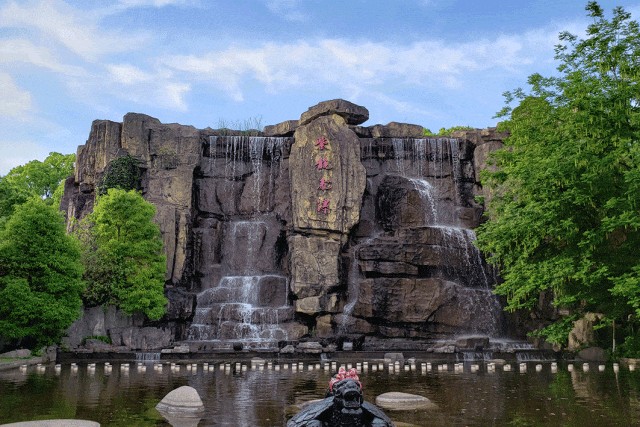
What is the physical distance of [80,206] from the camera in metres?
38.6

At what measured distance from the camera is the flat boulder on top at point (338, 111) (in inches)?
1548

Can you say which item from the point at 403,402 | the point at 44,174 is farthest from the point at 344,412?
the point at 44,174

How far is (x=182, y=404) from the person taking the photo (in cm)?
1248

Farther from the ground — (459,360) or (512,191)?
(512,191)

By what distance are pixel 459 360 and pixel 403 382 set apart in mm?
8895

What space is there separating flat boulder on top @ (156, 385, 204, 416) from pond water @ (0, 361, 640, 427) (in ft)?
1.28

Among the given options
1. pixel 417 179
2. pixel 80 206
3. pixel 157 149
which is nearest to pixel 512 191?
pixel 417 179

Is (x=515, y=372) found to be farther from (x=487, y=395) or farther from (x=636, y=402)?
(x=636, y=402)

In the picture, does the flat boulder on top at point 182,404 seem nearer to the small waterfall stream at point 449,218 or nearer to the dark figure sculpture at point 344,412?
the dark figure sculpture at point 344,412

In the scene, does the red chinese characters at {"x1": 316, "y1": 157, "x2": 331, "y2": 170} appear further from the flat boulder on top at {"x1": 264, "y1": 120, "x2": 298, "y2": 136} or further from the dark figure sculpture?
the dark figure sculpture

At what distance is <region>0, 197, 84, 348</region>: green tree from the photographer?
24391mm

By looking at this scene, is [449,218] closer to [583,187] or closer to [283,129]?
[283,129]

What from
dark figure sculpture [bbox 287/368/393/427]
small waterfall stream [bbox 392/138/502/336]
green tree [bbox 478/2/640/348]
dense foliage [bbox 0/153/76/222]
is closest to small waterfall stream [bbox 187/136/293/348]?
small waterfall stream [bbox 392/138/502/336]

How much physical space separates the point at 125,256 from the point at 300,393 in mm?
19529
